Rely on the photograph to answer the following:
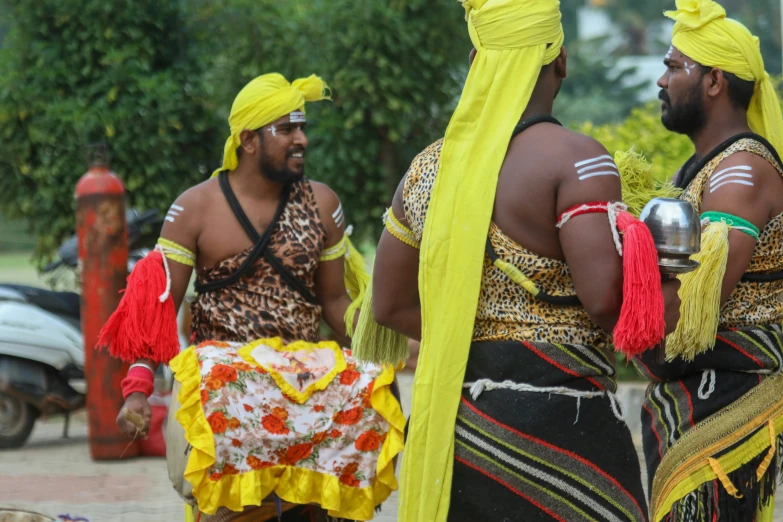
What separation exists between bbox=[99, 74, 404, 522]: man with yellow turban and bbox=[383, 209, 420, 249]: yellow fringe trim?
133 cm

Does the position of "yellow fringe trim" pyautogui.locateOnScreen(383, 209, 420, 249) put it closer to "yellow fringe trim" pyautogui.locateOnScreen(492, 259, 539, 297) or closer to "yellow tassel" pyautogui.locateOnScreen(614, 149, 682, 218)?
"yellow fringe trim" pyautogui.locateOnScreen(492, 259, 539, 297)

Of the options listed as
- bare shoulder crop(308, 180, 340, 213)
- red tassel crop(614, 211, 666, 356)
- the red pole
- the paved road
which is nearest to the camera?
red tassel crop(614, 211, 666, 356)

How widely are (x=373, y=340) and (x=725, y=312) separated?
1.29 m

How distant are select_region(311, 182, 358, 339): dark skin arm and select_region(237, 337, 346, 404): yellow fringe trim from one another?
0.68ft

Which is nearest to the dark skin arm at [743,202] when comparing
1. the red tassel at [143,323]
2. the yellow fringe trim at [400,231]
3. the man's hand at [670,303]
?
the man's hand at [670,303]

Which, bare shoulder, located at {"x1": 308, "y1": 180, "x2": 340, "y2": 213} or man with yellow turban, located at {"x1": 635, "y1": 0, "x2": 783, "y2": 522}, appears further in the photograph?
bare shoulder, located at {"x1": 308, "y1": 180, "x2": 340, "y2": 213}

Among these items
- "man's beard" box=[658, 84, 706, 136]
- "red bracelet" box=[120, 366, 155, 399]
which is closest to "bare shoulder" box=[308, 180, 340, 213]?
"red bracelet" box=[120, 366, 155, 399]

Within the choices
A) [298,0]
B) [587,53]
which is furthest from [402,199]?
[587,53]

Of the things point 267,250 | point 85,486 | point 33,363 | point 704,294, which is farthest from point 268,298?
point 33,363

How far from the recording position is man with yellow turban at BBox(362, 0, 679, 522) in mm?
3000

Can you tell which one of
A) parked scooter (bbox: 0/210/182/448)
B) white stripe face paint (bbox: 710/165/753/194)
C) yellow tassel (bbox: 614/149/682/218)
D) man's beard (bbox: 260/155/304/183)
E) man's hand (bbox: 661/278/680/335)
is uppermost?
yellow tassel (bbox: 614/149/682/218)

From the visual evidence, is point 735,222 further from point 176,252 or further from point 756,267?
point 176,252

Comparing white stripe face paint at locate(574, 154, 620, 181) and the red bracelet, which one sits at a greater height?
white stripe face paint at locate(574, 154, 620, 181)

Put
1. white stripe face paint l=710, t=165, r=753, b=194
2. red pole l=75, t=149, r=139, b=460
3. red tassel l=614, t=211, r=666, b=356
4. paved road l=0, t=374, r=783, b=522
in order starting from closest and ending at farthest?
red tassel l=614, t=211, r=666, b=356
white stripe face paint l=710, t=165, r=753, b=194
paved road l=0, t=374, r=783, b=522
red pole l=75, t=149, r=139, b=460
